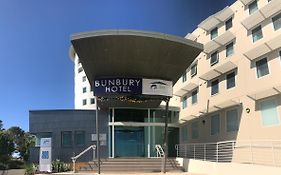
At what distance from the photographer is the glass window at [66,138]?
29.9 metres

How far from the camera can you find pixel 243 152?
22.4 metres

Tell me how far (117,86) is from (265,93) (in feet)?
25.2

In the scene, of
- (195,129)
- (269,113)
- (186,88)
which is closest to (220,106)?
(269,113)

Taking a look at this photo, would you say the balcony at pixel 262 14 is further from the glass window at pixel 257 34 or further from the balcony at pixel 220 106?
the balcony at pixel 220 106

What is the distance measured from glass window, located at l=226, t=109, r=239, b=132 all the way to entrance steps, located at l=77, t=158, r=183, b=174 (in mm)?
3756

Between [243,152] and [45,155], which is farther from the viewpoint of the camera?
[45,155]

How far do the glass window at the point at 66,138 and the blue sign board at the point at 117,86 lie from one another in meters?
7.64

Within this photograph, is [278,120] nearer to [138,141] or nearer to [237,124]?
[237,124]

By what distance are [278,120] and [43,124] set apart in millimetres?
16621

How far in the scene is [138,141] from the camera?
98.4ft

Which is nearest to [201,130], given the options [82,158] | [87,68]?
[82,158]

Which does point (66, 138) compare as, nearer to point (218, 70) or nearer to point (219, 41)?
point (218, 70)

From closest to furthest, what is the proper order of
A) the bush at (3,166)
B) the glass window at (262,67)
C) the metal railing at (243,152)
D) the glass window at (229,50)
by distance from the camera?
1. the metal railing at (243,152)
2. the glass window at (262,67)
3. the glass window at (229,50)
4. the bush at (3,166)

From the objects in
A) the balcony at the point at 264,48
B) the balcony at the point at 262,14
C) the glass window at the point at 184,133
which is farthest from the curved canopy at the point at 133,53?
the glass window at the point at 184,133
